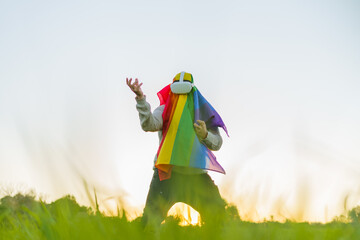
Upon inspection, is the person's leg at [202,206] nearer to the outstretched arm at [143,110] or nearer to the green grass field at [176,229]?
the green grass field at [176,229]

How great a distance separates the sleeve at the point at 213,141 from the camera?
327cm

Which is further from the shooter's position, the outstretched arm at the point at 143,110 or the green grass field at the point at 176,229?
the outstretched arm at the point at 143,110

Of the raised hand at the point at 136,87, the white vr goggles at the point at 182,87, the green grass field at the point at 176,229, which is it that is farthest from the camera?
the white vr goggles at the point at 182,87

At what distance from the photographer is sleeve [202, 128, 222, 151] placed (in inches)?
129

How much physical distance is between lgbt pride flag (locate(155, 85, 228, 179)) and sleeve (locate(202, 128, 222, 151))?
5 cm

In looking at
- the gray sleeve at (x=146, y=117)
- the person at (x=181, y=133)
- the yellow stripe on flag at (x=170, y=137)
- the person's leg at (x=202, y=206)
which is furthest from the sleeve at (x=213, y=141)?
the person's leg at (x=202, y=206)

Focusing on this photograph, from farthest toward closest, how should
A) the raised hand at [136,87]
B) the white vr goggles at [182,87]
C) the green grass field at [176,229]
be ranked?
the white vr goggles at [182,87] → the raised hand at [136,87] → the green grass field at [176,229]

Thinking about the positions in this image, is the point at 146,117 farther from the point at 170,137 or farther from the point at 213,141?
the point at 213,141

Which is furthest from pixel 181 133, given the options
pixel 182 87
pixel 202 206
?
pixel 202 206

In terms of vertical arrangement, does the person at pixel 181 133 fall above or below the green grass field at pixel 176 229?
above

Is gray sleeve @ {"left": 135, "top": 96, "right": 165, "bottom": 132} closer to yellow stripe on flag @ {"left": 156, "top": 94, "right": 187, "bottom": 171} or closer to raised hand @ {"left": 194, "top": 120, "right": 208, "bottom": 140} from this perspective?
yellow stripe on flag @ {"left": 156, "top": 94, "right": 187, "bottom": 171}

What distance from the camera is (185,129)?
329cm

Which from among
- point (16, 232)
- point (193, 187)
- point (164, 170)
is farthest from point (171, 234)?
point (164, 170)

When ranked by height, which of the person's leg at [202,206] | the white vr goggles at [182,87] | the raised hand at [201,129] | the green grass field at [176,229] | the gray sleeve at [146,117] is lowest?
the green grass field at [176,229]
